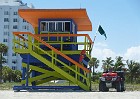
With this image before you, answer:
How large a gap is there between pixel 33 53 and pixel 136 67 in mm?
71195

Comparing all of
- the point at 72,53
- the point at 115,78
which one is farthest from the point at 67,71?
the point at 115,78

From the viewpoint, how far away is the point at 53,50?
72.1ft

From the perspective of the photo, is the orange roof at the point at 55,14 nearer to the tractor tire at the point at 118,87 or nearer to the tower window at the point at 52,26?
the tower window at the point at 52,26

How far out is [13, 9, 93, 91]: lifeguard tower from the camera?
72.8 feet

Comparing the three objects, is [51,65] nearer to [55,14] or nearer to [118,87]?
[55,14]

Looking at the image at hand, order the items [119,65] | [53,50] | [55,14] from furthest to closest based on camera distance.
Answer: [119,65]
[55,14]
[53,50]

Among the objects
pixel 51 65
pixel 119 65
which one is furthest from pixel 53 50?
pixel 119 65

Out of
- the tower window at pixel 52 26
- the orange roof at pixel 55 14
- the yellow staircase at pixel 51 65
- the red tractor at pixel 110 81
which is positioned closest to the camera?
the yellow staircase at pixel 51 65

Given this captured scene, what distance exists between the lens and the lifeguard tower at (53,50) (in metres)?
22.2

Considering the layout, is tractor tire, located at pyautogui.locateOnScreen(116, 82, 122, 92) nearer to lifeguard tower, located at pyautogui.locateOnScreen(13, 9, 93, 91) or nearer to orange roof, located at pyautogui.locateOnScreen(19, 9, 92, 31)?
lifeguard tower, located at pyautogui.locateOnScreen(13, 9, 93, 91)

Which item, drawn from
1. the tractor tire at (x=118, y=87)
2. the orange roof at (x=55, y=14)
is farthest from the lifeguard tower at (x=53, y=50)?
the tractor tire at (x=118, y=87)

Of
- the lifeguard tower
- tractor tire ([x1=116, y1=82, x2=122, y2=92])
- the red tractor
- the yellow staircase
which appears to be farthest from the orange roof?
tractor tire ([x1=116, y1=82, x2=122, y2=92])

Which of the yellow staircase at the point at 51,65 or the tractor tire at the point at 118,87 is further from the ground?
the yellow staircase at the point at 51,65

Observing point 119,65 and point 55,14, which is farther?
point 119,65
